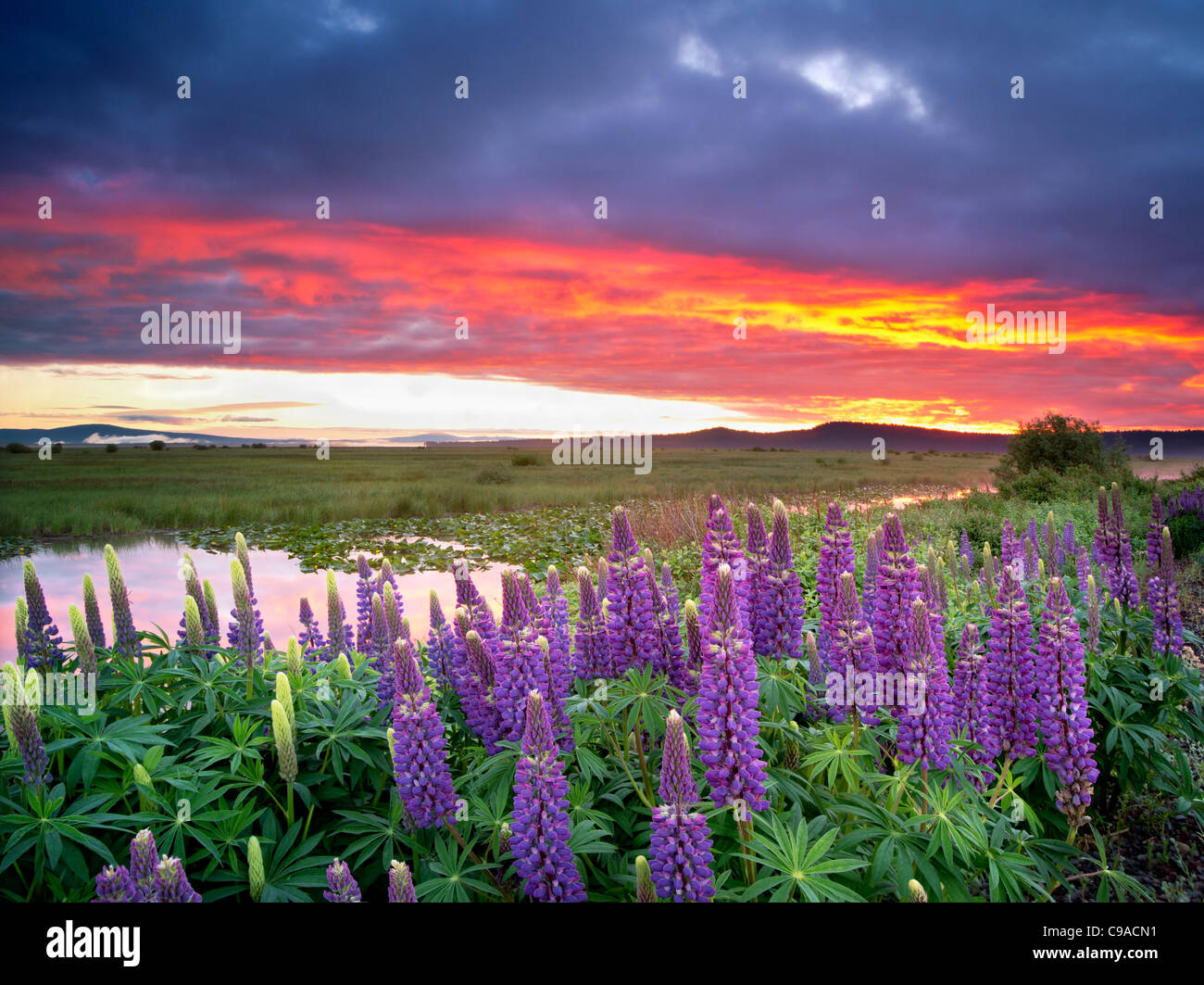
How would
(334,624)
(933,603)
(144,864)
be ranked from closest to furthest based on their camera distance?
(144,864)
(933,603)
(334,624)

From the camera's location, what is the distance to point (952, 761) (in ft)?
12.6

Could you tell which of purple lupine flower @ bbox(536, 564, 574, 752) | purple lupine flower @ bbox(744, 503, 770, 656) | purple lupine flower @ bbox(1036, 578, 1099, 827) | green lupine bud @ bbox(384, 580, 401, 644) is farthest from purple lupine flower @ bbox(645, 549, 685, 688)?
purple lupine flower @ bbox(1036, 578, 1099, 827)

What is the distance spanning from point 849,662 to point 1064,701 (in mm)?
1496

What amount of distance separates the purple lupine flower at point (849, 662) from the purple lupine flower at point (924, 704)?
0.21 metres

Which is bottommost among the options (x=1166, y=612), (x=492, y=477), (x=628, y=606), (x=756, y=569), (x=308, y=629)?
(x=308, y=629)

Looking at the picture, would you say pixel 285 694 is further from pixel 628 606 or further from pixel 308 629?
pixel 308 629

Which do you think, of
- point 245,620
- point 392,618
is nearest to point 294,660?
point 245,620

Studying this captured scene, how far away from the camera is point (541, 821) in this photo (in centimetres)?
272

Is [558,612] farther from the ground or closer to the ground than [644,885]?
farther from the ground

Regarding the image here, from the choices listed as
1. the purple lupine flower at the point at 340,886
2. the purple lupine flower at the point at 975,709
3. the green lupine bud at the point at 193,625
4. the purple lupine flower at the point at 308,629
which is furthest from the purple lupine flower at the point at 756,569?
the purple lupine flower at the point at 308,629

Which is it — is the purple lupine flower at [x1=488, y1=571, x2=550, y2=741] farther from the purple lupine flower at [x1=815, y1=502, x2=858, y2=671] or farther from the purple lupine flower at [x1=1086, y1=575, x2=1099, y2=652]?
the purple lupine flower at [x1=1086, y1=575, x2=1099, y2=652]
